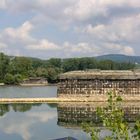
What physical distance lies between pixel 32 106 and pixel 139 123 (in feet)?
74.3

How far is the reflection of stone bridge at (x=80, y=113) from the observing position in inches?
794

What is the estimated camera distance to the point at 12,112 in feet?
81.6

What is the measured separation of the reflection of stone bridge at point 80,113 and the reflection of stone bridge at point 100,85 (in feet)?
7.54

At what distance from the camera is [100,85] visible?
1203 inches

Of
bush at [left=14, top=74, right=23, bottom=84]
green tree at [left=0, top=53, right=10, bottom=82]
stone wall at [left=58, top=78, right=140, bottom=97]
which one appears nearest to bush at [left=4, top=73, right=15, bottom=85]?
bush at [left=14, top=74, right=23, bottom=84]

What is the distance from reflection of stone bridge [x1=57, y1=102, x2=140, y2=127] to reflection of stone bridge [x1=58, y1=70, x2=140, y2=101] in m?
2.30

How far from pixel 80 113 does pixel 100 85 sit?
773 centimetres

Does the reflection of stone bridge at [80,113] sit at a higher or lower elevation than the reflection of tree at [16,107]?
higher

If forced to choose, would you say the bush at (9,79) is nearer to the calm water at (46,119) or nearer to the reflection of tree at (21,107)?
the calm water at (46,119)

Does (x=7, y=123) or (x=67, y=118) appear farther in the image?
(x=67, y=118)

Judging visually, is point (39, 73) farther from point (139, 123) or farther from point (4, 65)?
point (139, 123)

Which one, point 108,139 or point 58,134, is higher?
point 108,139

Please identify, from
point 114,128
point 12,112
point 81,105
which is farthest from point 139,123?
point 81,105

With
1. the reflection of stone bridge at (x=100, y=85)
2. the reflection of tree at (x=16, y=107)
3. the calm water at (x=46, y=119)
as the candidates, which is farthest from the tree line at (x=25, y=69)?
the calm water at (x=46, y=119)
